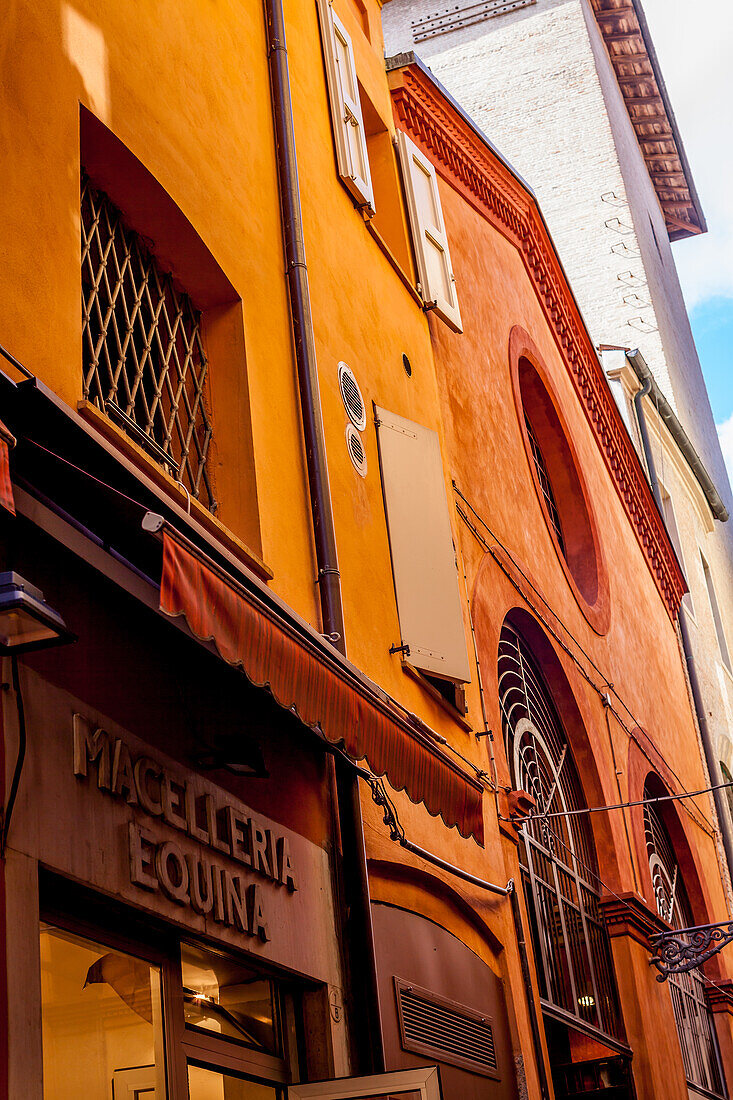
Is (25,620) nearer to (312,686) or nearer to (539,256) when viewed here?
(312,686)

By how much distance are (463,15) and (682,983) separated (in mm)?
17770

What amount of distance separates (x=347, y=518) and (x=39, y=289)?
2816 millimetres

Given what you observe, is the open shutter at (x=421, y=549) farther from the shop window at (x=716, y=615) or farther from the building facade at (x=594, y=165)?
the shop window at (x=716, y=615)

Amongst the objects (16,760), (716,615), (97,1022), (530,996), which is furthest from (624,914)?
(716,615)

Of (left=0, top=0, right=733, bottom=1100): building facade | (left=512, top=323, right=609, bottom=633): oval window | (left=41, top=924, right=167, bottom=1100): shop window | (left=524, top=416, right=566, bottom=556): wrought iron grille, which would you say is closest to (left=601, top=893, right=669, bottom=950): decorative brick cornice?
(left=0, top=0, right=733, bottom=1100): building facade

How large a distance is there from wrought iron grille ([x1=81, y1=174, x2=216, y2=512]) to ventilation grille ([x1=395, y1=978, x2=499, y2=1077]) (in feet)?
8.35

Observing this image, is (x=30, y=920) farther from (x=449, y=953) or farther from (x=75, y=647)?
(x=449, y=953)

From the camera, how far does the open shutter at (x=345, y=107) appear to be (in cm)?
887

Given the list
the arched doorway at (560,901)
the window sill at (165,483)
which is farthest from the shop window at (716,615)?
the window sill at (165,483)

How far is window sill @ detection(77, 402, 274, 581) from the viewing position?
4.94 m

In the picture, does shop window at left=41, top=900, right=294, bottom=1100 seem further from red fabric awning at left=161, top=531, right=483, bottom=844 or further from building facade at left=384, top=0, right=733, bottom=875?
building facade at left=384, top=0, right=733, bottom=875

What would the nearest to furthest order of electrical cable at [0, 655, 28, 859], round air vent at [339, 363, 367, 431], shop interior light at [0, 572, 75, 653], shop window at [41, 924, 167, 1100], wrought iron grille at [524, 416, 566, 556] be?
shop interior light at [0, 572, 75, 653] → electrical cable at [0, 655, 28, 859] → shop window at [41, 924, 167, 1100] → round air vent at [339, 363, 367, 431] → wrought iron grille at [524, 416, 566, 556]

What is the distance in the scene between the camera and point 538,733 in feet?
36.3

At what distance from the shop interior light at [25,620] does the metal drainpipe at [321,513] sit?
2.81 m
